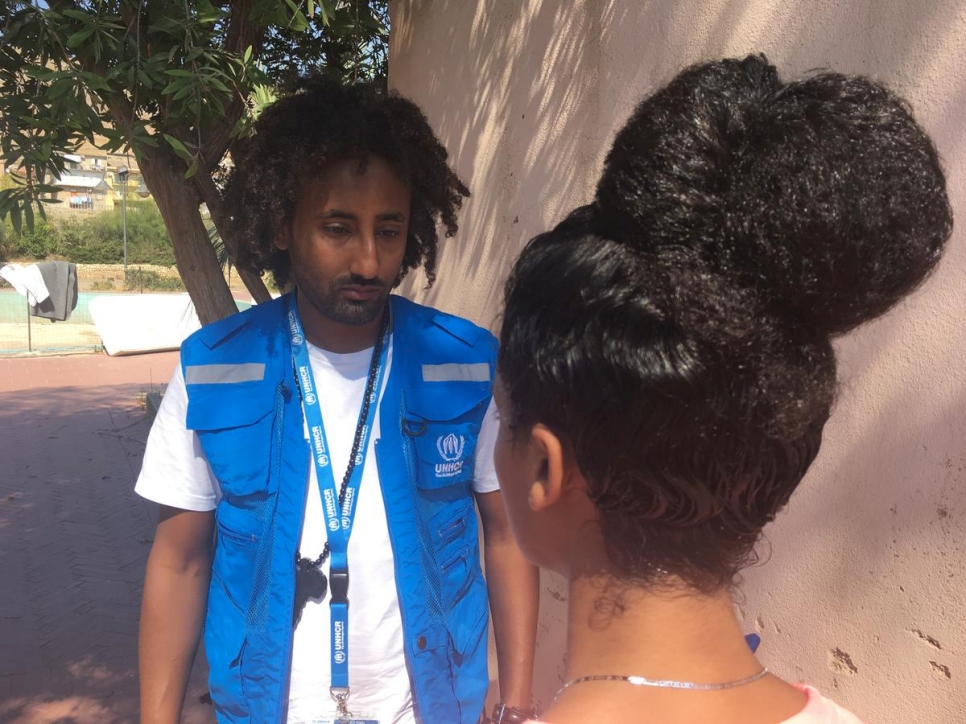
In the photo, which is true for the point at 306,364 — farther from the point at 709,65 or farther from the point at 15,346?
the point at 15,346

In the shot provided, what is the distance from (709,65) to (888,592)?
125 centimetres

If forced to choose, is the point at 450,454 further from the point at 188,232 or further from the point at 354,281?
the point at 188,232

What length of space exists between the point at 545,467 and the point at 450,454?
3.11 feet

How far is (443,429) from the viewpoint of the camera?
1.91 metres

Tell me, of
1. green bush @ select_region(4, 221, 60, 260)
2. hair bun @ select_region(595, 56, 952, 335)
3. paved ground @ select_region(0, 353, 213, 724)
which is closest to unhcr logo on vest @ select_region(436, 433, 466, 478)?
hair bun @ select_region(595, 56, 952, 335)

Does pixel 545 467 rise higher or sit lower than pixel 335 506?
higher

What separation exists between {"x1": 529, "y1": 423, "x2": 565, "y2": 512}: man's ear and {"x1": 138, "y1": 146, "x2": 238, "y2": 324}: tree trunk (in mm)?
2730

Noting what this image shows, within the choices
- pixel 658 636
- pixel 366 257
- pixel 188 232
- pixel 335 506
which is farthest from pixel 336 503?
pixel 188 232

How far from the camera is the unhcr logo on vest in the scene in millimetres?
1895

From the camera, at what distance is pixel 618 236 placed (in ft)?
2.94

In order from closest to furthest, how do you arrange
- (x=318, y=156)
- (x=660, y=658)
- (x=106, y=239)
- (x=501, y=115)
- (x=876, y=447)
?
(x=660, y=658), (x=876, y=447), (x=318, y=156), (x=501, y=115), (x=106, y=239)

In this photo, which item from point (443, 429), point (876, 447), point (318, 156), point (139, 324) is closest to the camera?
point (876, 447)

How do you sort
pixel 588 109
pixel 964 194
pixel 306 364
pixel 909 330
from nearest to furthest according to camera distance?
pixel 964 194
pixel 909 330
pixel 306 364
pixel 588 109

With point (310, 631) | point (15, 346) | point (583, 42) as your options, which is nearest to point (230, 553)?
point (310, 631)
